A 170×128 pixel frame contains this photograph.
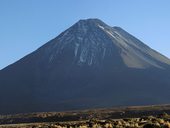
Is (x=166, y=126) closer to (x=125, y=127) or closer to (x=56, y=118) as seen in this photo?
(x=125, y=127)

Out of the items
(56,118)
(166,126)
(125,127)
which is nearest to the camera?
(166,126)

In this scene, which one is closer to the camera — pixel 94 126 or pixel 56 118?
pixel 94 126

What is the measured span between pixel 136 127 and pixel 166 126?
1773 mm

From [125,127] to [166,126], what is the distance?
2.66 m

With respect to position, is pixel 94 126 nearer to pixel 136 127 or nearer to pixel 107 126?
pixel 107 126

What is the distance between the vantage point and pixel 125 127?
2870 centimetres

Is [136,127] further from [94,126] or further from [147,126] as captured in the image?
[94,126]

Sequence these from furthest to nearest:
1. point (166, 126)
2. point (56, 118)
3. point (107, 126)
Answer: point (56, 118), point (107, 126), point (166, 126)

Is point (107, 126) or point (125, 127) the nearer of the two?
point (125, 127)

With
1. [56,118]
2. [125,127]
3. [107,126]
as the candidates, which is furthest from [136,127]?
[56,118]

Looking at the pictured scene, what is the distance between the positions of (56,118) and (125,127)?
5740cm

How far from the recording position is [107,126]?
3078 centimetres

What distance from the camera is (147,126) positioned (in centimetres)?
2716

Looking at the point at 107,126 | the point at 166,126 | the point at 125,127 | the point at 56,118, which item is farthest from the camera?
the point at 56,118
